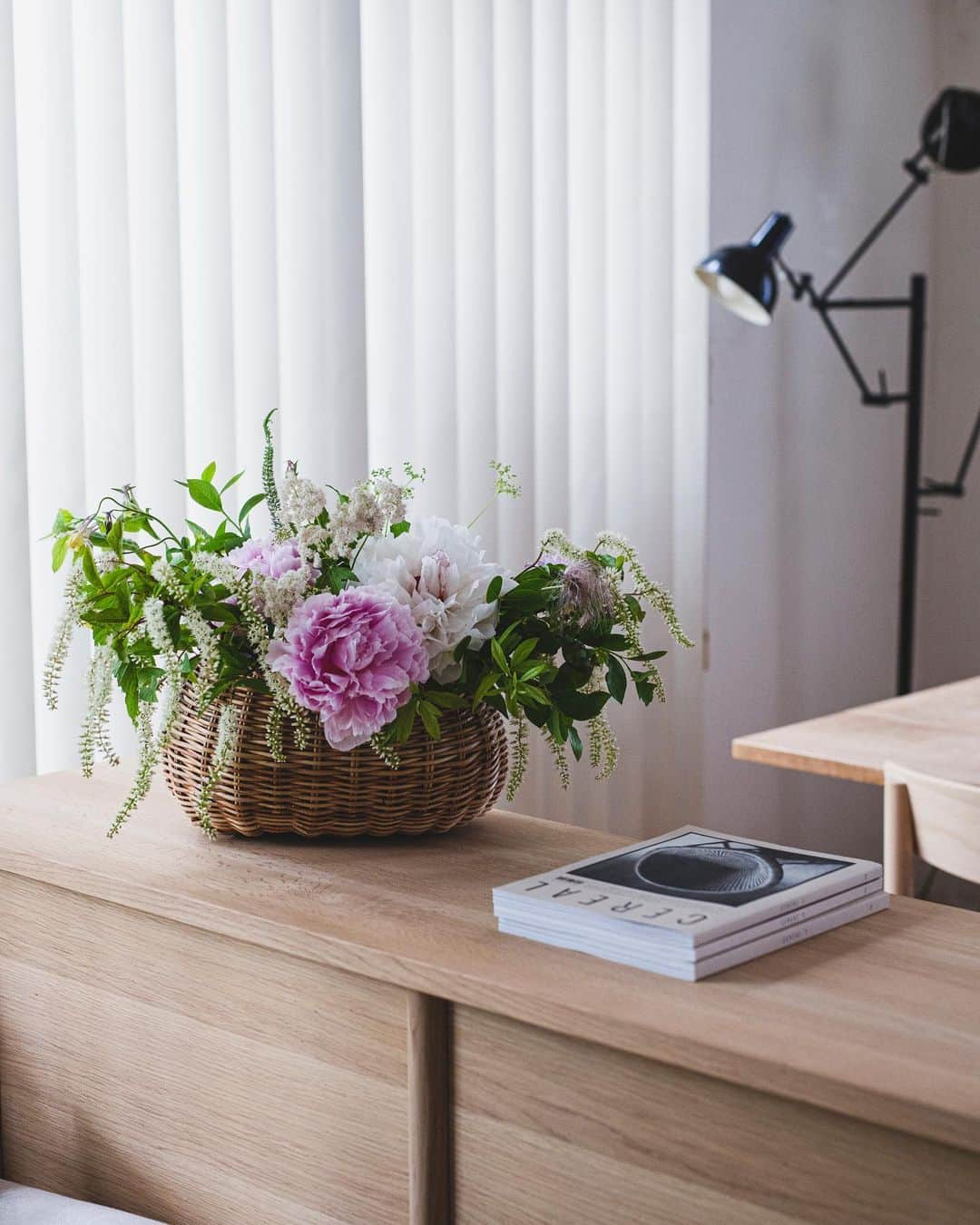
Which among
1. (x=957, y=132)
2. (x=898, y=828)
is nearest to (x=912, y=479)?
(x=957, y=132)

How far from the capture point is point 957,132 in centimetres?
279

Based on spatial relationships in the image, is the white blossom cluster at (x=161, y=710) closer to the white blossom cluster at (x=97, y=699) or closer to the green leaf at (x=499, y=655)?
Answer: the white blossom cluster at (x=97, y=699)

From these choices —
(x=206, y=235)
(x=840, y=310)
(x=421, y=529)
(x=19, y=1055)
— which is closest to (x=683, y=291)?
(x=840, y=310)

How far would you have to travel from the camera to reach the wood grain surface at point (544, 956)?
2.61 ft

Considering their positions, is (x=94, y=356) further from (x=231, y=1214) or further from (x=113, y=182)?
(x=231, y=1214)

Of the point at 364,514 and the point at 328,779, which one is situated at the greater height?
the point at 364,514

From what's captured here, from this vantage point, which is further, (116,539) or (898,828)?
(898,828)

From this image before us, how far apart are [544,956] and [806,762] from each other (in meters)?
0.94

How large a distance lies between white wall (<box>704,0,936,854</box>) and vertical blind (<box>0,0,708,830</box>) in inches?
10.2

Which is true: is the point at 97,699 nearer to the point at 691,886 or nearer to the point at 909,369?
the point at 691,886

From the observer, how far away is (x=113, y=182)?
173 centimetres

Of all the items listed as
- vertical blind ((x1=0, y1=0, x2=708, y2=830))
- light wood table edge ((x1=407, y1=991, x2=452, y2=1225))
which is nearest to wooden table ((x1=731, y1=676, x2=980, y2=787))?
vertical blind ((x1=0, y1=0, x2=708, y2=830))

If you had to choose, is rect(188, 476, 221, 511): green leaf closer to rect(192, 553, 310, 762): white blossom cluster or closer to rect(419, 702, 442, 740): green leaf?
rect(192, 553, 310, 762): white blossom cluster

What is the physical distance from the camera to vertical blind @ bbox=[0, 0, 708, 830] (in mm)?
1696
